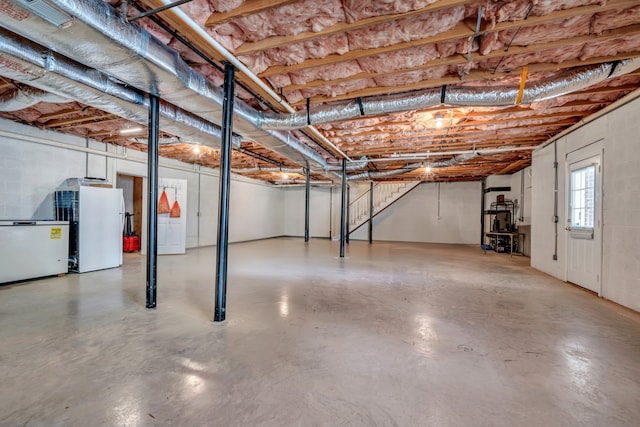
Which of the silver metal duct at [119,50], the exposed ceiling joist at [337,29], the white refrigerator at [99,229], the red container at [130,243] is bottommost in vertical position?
the red container at [130,243]

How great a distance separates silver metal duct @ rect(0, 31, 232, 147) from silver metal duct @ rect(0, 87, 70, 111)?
1.17ft

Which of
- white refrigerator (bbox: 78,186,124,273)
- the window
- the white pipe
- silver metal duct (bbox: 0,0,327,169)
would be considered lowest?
white refrigerator (bbox: 78,186,124,273)

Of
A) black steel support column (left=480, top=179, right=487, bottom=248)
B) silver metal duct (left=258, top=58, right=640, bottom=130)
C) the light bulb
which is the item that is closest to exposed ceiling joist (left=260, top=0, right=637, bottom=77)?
silver metal duct (left=258, top=58, right=640, bottom=130)

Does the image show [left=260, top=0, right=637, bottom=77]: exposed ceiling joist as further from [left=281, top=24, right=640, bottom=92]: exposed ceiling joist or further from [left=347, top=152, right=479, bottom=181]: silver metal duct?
[left=347, top=152, right=479, bottom=181]: silver metal duct

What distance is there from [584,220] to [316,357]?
4.41 metres

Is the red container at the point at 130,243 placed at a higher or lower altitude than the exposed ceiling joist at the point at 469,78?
lower

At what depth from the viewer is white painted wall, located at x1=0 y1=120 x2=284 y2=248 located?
14.6 ft

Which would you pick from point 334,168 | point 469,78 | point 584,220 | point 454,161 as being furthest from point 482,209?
point 469,78

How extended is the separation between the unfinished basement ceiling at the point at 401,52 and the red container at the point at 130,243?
342cm

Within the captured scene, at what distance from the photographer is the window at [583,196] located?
3916 millimetres

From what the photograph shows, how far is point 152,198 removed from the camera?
294cm

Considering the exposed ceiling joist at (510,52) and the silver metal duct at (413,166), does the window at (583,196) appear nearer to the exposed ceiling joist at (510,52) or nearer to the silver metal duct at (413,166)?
the silver metal duct at (413,166)

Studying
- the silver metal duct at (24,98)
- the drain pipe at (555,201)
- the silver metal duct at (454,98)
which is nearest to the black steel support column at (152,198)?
the silver metal duct at (24,98)

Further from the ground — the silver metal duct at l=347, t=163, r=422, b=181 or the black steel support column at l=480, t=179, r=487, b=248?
the silver metal duct at l=347, t=163, r=422, b=181
